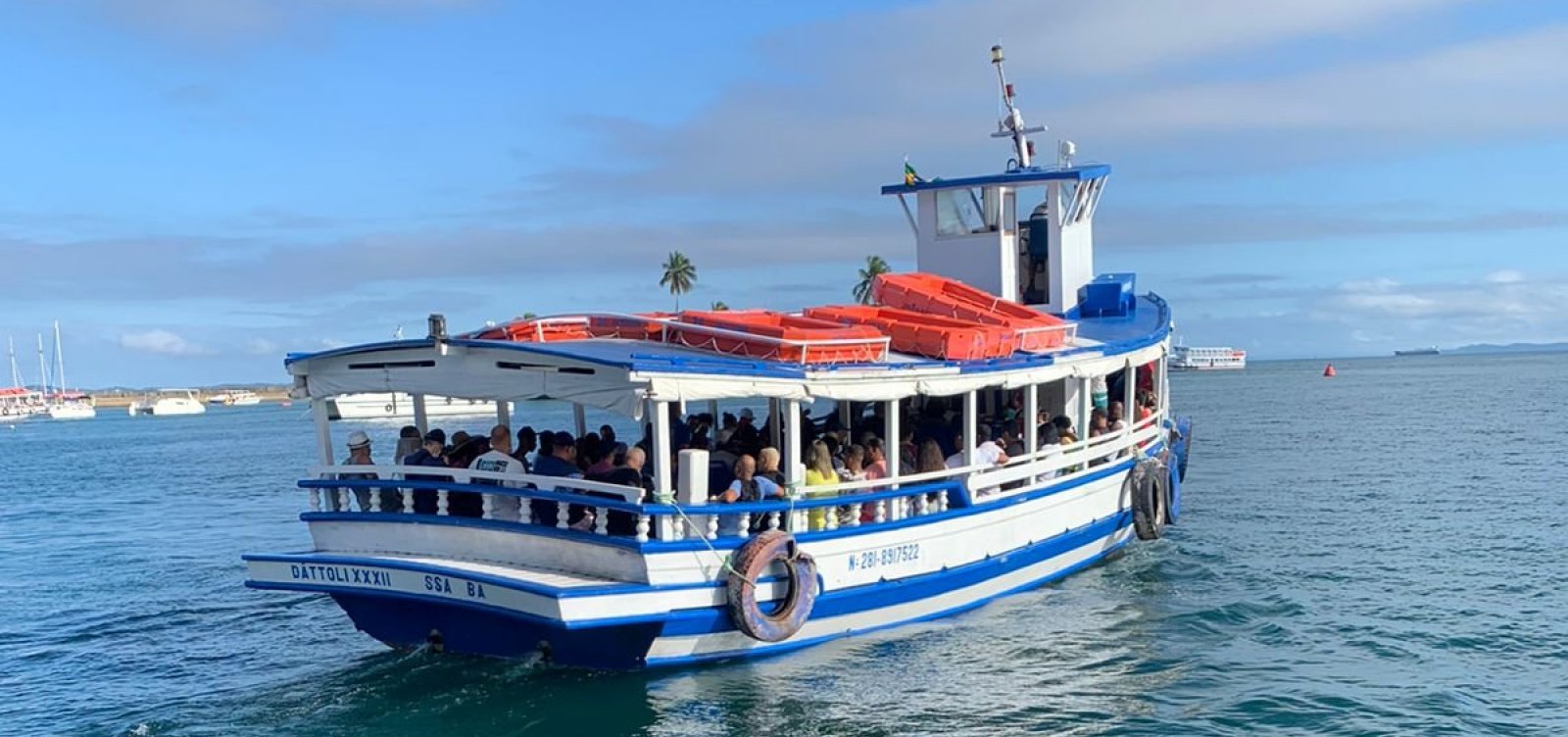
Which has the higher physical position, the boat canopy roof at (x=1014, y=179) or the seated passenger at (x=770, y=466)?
the boat canopy roof at (x=1014, y=179)

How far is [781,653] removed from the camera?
485 inches

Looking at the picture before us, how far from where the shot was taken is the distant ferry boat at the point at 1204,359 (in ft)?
576

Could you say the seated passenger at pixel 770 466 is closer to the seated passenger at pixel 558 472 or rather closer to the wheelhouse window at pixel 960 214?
the seated passenger at pixel 558 472

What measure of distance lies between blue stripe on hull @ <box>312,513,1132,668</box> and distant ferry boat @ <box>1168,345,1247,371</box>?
169939 millimetres

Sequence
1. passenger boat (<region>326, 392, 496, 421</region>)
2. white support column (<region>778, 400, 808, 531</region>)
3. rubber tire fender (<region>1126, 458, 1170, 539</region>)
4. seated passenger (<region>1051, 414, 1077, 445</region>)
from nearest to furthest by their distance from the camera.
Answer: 1. white support column (<region>778, 400, 808, 531</region>)
2. seated passenger (<region>1051, 414, 1077, 445</region>)
3. rubber tire fender (<region>1126, 458, 1170, 539</region>)
4. passenger boat (<region>326, 392, 496, 421</region>)

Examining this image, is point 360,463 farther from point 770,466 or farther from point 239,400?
point 239,400

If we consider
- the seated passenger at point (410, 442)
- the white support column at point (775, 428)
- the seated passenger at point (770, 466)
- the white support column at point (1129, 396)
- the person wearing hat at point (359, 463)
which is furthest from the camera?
the white support column at point (1129, 396)

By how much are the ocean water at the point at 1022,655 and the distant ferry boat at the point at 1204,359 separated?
153166mm

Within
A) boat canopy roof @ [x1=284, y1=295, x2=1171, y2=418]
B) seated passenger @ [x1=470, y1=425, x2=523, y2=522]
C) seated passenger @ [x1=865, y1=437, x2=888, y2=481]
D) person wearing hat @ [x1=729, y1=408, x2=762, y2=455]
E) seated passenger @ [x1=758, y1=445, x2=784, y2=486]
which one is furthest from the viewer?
person wearing hat @ [x1=729, y1=408, x2=762, y2=455]

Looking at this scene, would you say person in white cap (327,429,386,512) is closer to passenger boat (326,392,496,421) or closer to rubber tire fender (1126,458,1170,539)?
rubber tire fender (1126,458,1170,539)

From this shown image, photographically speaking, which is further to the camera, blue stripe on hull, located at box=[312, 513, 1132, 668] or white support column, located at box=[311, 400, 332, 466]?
white support column, located at box=[311, 400, 332, 466]

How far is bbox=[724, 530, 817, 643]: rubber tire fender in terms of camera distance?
11.3 m

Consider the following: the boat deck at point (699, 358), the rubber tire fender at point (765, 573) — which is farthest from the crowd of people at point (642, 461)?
the boat deck at point (699, 358)

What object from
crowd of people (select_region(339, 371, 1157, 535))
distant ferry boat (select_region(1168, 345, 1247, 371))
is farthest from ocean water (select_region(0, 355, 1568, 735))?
distant ferry boat (select_region(1168, 345, 1247, 371))
